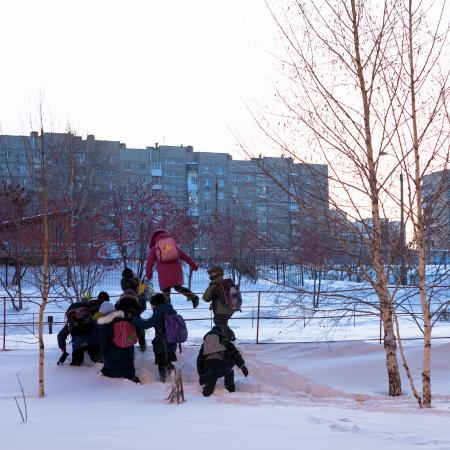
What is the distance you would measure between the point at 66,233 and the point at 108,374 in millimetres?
5915

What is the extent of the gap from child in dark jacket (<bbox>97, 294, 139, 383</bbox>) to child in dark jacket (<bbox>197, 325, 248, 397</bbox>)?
1.16m

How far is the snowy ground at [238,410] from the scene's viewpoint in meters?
5.21

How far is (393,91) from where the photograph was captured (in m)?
8.67

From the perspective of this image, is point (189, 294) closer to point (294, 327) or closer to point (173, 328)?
point (173, 328)

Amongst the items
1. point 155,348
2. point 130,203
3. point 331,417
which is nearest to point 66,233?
point 155,348

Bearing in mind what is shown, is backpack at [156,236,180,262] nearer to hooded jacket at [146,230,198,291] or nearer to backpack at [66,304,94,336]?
hooded jacket at [146,230,198,291]

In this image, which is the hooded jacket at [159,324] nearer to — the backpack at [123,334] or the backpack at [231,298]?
the backpack at [123,334]

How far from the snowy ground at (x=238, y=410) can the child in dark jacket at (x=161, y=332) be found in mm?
257

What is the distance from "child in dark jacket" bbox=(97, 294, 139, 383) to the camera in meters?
9.19

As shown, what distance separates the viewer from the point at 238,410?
691 cm

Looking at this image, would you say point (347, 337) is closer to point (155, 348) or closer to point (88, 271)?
point (88, 271)

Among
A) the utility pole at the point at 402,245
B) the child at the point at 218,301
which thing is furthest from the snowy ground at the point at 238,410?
the utility pole at the point at 402,245

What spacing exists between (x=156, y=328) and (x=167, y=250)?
1.44 metres

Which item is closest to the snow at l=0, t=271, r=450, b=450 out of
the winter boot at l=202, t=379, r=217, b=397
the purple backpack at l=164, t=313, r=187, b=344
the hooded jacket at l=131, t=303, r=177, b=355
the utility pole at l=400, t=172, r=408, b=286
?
the winter boot at l=202, t=379, r=217, b=397
